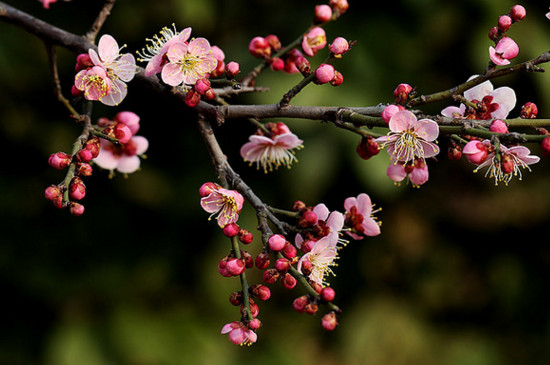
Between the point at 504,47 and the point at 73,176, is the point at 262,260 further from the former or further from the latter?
Result: the point at 504,47

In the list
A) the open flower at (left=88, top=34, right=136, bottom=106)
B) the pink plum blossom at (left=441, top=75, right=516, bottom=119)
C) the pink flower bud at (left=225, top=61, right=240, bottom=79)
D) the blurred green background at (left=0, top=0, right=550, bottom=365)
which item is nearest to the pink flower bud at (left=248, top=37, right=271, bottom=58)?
the pink flower bud at (left=225, top=61, right=240, bottom=79)

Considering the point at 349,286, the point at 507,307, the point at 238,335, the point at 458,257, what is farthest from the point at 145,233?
the point at 238,335

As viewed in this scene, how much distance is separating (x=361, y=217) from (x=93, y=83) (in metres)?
0.48

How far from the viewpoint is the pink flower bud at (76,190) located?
0.78 m

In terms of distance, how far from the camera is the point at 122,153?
1178 mm

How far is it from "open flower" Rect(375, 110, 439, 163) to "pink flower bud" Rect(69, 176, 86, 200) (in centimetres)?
42

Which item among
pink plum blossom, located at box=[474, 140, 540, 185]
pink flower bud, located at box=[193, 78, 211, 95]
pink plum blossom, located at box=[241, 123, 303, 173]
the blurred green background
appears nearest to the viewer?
pink plum blossom, located at box=[474, 140, 540, 185]

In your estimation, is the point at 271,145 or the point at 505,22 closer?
the point at 505,22

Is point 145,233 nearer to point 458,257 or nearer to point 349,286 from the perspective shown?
point 349,286

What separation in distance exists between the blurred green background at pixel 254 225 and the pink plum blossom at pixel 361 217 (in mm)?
1164

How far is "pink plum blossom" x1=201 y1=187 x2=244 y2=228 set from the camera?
31.0 inches

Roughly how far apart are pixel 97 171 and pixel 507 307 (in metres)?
Result: 2.05

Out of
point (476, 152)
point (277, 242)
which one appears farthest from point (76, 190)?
point (476, 152)

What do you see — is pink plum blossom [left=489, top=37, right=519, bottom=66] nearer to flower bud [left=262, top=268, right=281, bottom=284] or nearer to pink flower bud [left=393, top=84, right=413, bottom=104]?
pink flower bud [left=393, top=84, right=413, bottom=104]
